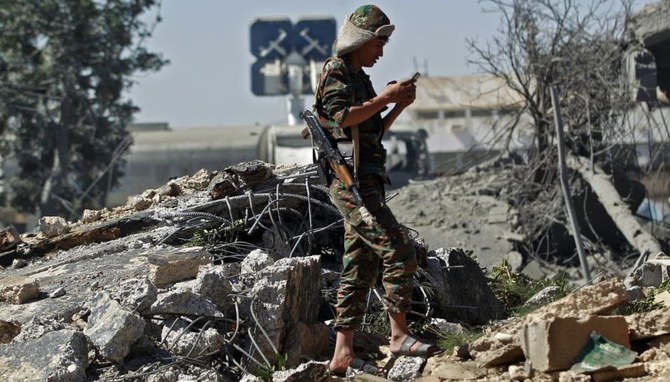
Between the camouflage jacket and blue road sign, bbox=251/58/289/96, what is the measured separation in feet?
103

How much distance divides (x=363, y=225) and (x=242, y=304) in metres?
0.80

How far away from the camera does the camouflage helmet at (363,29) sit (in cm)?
543

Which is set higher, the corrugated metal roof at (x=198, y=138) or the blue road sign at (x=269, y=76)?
the blue road sign at (x=269, y=76)

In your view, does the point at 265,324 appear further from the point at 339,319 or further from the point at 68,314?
the point at 68,314

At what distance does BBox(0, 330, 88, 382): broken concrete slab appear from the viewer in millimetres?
5332

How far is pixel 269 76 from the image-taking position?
37062mm

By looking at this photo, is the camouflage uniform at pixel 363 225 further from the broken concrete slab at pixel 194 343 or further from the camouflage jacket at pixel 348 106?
the broken concrete slab at pixel 194 343

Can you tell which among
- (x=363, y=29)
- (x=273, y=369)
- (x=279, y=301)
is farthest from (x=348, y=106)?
(x=273, y=369)

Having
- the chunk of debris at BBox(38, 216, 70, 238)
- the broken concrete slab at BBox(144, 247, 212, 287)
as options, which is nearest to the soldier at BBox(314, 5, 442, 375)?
the broken concrete slab at BBox(144, 247, 212, 287)

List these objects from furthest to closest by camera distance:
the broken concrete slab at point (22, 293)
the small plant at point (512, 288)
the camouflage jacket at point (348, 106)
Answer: the small plant at point (512, 288) → the broken concrete slab at point (22, 293) → the camouflage jacket at point (348, 106)

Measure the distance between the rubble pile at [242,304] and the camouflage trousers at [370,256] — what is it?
0.94 feet

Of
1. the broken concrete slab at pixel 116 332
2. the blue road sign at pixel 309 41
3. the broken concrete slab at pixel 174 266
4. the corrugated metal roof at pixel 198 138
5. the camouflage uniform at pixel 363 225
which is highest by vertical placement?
the blue road sign at pixel 309 41

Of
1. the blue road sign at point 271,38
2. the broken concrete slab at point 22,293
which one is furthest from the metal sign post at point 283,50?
the broken concrete slab at point 22,293

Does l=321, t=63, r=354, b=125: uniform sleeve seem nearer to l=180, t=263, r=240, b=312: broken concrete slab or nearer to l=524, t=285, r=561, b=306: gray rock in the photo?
l=180, t=263, r=240, b=312: broken concrete slab
